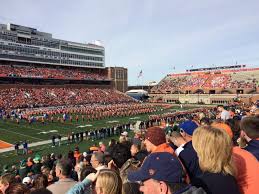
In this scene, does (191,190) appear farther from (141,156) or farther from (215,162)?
(141,156)

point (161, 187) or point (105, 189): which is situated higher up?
point (161, 187)

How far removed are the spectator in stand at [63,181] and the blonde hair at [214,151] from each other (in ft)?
6.47

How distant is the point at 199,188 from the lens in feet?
6.91

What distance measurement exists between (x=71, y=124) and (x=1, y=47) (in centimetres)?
3501

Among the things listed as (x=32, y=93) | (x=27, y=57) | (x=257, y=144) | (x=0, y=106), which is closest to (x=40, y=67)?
(x=27, y=57)

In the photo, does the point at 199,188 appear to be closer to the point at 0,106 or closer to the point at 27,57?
the point at 0,106

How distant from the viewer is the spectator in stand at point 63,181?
12.0 ft

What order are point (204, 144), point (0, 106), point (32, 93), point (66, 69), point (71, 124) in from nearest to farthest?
point (204, 144)
point (71, 124)
point (0, 106)
point (32, 93)
point (66, 69)

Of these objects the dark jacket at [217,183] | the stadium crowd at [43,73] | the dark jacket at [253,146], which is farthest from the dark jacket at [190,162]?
the stadium crowd at [43,73]

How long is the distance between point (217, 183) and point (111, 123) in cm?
2986

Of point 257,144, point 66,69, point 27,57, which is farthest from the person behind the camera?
point 66,69

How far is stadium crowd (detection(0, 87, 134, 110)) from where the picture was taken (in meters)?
45.3

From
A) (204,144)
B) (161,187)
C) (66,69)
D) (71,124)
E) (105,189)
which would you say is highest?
(66,69)

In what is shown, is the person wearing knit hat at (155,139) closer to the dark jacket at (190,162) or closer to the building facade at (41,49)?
the dark jacket at (190,162)
